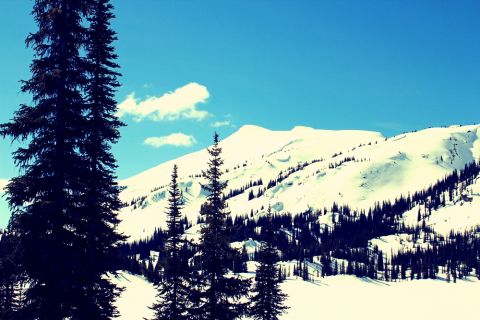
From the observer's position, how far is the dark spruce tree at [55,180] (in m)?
18.7

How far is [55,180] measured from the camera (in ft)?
63.2

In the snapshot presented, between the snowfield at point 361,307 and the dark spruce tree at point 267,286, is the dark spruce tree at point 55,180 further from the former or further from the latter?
the snowfield at point 361,307

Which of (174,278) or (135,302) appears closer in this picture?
(174,278)

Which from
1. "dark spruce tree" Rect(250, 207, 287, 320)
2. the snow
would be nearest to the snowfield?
the snow

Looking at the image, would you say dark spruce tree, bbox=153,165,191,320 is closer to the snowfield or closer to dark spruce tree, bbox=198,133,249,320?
dark spruce tree, bbox=198,133,249,320

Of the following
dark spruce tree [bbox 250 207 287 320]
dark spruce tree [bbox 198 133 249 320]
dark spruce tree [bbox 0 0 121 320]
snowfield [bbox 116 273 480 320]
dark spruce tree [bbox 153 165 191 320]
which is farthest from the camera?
snowfield [bbox 116 273 480 320]

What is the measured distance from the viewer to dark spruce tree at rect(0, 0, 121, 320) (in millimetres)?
18703

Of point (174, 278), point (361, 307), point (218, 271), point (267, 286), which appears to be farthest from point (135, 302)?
point (218, 271)

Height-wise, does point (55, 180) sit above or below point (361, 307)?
above

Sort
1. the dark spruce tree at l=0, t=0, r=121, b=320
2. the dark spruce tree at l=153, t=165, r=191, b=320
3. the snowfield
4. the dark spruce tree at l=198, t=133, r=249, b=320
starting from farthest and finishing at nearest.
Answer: the snowfield < the dark spruce tree at l=153, t=165, r=191, b=320 < the dark spruce tree at l=198, t=133, r=249, b=320 < the dark spruce tree at l=0, t=0, r=121, b=320

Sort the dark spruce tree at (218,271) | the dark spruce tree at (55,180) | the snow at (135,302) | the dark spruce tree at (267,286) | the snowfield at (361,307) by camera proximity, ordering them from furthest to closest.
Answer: the snowfield at (361,307), the snow at (135,302), the dark spruce tree at (267,286), the dark spruce tree at (218,271), the dark spruce tree at (55,180)

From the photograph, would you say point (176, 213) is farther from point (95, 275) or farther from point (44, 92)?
point (44, 92)

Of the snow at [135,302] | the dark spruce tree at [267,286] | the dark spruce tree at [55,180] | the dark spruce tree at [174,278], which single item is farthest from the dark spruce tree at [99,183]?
Answer: the snow at [135,302]

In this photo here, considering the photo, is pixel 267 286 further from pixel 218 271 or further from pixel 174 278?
pixel 218 271
